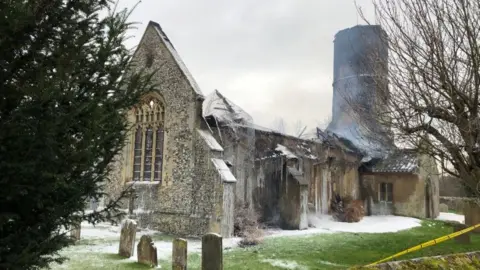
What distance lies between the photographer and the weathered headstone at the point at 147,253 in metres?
9.20

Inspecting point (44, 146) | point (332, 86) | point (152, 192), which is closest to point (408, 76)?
point (44, 146)

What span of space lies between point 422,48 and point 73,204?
8.40 meters

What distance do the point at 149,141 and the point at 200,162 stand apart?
10.6 feet

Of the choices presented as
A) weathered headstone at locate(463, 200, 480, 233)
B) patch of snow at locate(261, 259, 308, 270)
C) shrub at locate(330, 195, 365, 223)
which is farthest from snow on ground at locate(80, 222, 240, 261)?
weathered headstone at locate(463, 200, 480, 233)

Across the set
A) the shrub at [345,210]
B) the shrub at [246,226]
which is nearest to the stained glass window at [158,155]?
the shrub at [246,226]

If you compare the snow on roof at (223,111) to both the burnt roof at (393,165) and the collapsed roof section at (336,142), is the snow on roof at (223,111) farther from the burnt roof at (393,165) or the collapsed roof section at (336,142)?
the burnt roof at (393,165)

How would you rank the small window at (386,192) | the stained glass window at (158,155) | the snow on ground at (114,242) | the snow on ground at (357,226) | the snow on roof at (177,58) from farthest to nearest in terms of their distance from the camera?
the small window at (386,192) → the snow on ground at (357,226) → the stained glass window at (158,155) → the snow on roof at (177,58) → the snow on ground at (114,242)

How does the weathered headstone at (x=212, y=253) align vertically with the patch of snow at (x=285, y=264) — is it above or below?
above

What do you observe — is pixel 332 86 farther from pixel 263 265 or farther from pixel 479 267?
pixel 479 267

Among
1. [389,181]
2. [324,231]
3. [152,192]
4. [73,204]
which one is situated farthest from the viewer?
[389,181]

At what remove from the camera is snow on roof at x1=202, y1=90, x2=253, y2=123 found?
55.4 ft

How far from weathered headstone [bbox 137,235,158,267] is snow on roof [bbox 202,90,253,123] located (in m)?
7.77

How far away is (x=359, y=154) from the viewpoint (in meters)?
26.3

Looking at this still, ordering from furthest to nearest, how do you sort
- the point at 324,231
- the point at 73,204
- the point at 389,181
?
the point at 389,181 → the point at 324,231 → the point at 73,204
